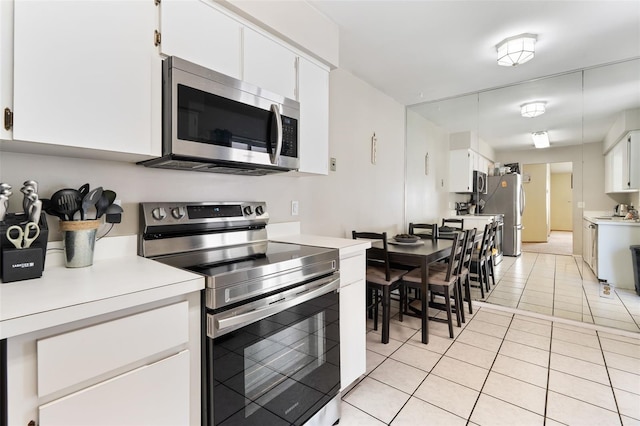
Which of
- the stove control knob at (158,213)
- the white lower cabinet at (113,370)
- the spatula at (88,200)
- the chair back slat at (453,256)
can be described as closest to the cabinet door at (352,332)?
the white lower cabinet at (113,370)

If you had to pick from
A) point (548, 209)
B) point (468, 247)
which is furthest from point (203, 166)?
point (548, 209)

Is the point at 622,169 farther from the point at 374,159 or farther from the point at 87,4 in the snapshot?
the point at 87,4

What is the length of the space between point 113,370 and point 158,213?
812 mm

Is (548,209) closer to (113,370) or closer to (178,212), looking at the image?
(178,212)

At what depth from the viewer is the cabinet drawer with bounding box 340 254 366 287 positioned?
1.82m

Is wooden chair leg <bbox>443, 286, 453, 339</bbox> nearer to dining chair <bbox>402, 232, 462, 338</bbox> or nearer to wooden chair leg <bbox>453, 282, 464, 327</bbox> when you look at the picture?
dining chair <bbox>402, 232, 462, 338</bbox>

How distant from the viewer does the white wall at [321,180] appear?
1.33 meters

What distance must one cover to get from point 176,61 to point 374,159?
2.55 m

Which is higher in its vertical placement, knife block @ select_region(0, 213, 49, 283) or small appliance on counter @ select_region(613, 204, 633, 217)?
small appliance on counter @ select_region(613, 204, 633, 217)

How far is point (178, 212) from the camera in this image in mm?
1626

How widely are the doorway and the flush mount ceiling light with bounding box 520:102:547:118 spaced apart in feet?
2.05

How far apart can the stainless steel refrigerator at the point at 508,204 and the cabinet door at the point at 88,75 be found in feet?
13.2

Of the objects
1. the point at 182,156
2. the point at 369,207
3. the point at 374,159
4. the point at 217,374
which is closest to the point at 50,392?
the point at 217,374

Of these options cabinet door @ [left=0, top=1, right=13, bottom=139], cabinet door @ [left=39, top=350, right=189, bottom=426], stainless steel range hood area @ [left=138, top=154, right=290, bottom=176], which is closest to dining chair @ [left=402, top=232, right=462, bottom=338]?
stainless steel range hood area @ [left=138, top=154, right=290, bottom=176]
